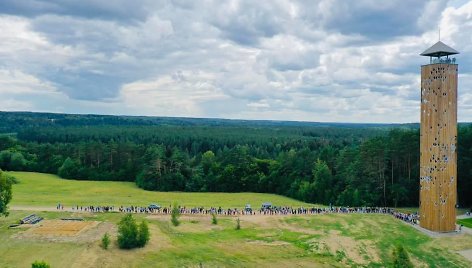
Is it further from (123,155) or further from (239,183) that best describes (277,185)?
(123,155)

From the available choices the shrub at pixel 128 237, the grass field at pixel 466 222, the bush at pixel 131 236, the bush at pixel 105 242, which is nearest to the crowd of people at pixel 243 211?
the grass field at pixel 466 222

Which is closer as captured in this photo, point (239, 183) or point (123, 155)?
point (239, 183)

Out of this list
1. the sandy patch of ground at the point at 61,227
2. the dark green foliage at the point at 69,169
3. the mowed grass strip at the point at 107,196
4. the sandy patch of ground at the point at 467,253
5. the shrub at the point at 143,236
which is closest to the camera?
the shrub at the point at 143,236

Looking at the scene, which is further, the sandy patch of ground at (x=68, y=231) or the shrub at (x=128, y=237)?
the sandy patch of ground at (x=68, y=231)

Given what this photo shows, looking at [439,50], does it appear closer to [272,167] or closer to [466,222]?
[466,222]

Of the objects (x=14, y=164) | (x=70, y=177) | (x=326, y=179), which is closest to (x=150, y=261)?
(x=326, y=179)

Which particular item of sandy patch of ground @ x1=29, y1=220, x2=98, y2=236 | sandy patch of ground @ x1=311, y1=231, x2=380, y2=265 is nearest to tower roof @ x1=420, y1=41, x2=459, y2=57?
sandy patch of ground @ x1=311, y1=231, x2=380, y2=265

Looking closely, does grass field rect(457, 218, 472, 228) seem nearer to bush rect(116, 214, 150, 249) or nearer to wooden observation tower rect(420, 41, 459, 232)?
wooden observation tower rect(420, 41, 459, 232)

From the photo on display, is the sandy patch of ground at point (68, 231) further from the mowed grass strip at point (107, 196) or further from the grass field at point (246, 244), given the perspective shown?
the mowed grass strip at point (107, 196)

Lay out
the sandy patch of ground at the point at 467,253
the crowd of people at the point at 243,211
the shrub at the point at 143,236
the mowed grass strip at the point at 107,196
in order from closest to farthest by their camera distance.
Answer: the shrub at the point at 143,236
the sandy patch of ground at the point at 467,253
the crowd of people at the point at 243,211
the mowed grass strip at the point at 107,196
